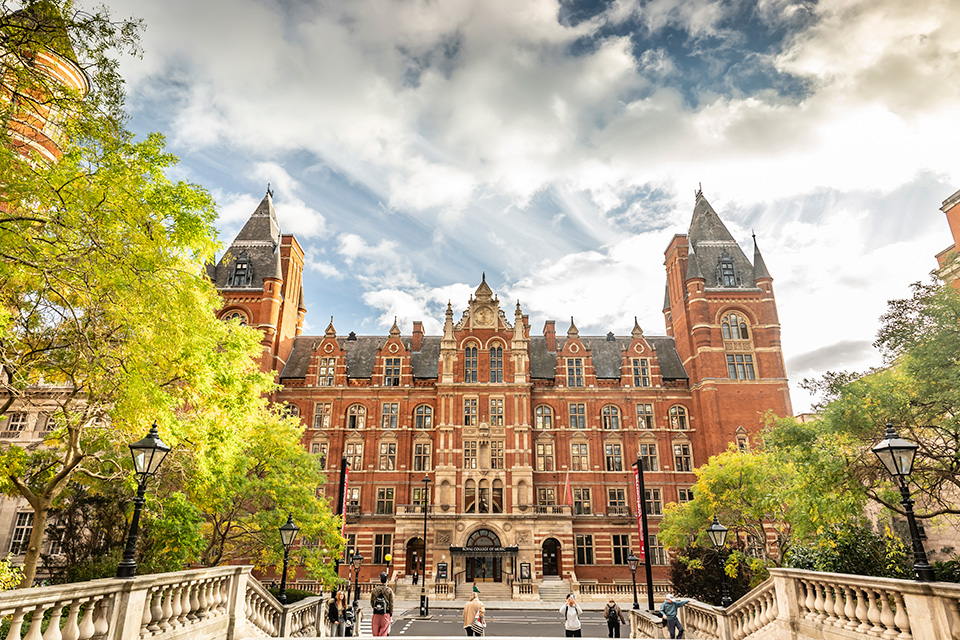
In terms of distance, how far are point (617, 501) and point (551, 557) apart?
6.35 m

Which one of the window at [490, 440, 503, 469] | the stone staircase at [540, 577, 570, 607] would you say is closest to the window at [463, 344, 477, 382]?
the window at [490, 440, 503, 469]

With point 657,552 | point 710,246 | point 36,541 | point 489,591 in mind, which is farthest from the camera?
point 710,246

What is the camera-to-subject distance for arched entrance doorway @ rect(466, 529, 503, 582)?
37.6 metres

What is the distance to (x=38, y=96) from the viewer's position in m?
10.7

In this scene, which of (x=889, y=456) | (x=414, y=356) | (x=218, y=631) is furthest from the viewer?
(x=414, y=356)

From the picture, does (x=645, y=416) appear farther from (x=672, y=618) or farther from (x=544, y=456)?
(x=672, y=618)

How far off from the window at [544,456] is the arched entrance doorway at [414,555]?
10264 millimetres

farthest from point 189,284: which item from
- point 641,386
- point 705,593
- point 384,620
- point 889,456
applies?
point 641,386

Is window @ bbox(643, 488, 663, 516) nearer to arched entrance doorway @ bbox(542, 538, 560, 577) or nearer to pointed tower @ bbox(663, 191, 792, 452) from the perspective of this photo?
pointed tower @ bbox(663, 191, 792, 452)

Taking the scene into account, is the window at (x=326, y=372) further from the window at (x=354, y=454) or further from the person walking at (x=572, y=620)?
the person walking at (x=572, y=620)

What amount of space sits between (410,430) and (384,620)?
92.3 ft

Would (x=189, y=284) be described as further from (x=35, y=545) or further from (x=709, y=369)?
(x=709, y=369)

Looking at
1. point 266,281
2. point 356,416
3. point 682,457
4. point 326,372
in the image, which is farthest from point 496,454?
point 266,281

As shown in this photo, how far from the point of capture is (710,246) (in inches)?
1879
